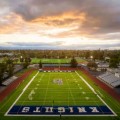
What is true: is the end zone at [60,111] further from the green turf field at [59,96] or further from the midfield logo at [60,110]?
the green turf field at [59,96]

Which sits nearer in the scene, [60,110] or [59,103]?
[60,110]

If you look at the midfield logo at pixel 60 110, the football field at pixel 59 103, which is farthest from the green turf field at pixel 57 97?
the midfield logo at pixel 60 110

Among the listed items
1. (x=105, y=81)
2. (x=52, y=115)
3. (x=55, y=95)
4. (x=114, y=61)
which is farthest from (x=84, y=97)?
(x=114, y=61)

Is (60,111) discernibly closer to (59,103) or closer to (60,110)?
(60,110)

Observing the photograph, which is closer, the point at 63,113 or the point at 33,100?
the point at 63,113

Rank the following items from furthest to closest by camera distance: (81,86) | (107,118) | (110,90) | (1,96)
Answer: (81,86) → (110,90) → (1,96) → (107,118)

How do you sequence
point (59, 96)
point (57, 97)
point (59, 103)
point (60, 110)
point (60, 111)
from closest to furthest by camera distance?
point (60, 111) < point (60, 110) < point (59, 103) < point (57, 97) < point (59, 96)

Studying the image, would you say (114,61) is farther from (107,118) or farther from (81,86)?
(107,118)

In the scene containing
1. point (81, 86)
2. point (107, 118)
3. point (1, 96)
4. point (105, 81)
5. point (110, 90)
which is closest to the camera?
point (107, 118)

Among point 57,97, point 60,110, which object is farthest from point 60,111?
point 57,97
